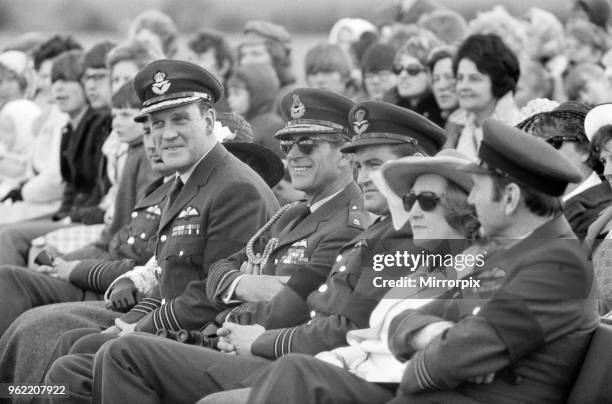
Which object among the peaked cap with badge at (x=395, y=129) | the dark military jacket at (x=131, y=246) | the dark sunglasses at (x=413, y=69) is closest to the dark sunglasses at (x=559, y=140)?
the peaked cap with badge at (x=395, y=129)

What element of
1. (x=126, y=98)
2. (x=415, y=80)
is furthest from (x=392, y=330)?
(x=415, y=80)

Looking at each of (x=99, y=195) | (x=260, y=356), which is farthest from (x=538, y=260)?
Answer: (x=99, y=195)

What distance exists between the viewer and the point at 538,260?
4.55 metres

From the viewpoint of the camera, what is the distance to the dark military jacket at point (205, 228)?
6551 millimetres

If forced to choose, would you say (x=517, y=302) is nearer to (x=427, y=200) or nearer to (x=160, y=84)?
(x=427, y=200)

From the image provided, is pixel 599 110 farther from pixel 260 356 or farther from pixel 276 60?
pixel 276 60

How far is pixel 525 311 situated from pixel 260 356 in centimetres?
150

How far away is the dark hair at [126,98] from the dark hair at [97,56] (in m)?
1.54

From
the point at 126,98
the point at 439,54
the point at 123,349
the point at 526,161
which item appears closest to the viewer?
the point at 526,161

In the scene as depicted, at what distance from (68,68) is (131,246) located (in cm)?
335

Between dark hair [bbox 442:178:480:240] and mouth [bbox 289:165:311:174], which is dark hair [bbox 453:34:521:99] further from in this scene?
dark hair [bbox 442:178:480:240]

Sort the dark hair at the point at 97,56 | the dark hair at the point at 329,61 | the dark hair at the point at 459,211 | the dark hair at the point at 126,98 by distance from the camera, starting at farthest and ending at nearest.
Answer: the dark hair at the point at 329,61 → the dark hair at the point at 97,56 → the dark hair at the point at 126,98 → the dark hair at the point at 459,211

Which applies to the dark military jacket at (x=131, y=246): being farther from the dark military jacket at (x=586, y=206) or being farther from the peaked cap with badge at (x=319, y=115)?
the dark military jacket at (x=586, y=206)

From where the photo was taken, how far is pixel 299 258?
6.01 metres
